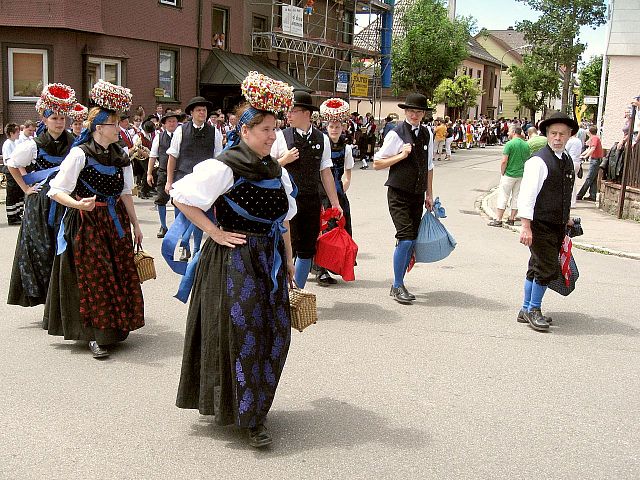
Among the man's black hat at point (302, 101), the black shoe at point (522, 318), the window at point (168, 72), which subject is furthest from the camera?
the window at point (168, 72)

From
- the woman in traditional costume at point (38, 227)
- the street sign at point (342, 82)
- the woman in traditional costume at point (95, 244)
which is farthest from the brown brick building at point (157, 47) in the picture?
the woman in traditional costume at point (95, 244)

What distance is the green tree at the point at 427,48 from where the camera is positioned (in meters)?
41.8

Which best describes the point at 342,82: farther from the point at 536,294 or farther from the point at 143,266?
the point at 143,266

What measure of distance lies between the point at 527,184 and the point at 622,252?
16.7 feet

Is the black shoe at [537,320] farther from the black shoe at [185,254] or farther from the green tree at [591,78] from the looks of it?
the green tree at [591,78]

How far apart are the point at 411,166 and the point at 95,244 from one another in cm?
325

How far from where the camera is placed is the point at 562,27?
1492 inches

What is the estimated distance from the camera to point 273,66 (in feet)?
94.0

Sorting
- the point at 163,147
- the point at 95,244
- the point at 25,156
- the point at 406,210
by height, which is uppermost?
the point at 25,156

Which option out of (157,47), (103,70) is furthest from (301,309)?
(157,47)

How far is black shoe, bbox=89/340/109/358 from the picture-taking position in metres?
5.59

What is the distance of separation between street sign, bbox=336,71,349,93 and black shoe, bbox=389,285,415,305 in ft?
87.4

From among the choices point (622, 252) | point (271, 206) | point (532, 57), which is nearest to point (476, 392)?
point (271, 206)

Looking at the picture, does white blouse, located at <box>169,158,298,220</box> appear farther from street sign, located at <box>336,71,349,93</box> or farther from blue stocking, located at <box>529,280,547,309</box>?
street sign, located at <box>336,71,349,93</box>
